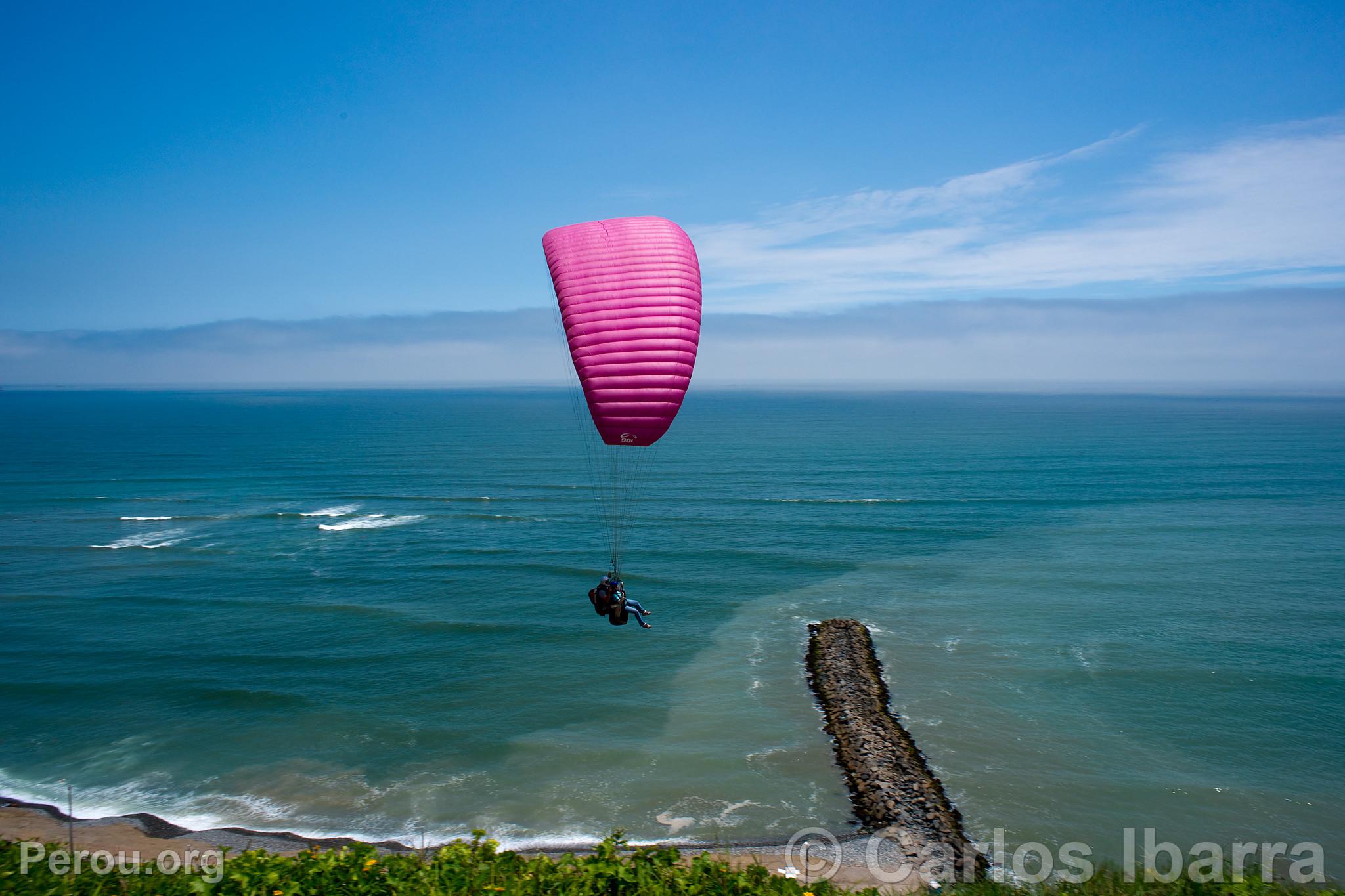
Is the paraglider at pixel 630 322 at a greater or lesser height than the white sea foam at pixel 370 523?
greater

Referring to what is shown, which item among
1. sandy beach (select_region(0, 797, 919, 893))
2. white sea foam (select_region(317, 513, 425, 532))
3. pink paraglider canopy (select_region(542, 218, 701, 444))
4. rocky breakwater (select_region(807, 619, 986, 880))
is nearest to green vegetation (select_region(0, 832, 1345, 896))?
sandy beach (select_region(0, 797, 919, 893))

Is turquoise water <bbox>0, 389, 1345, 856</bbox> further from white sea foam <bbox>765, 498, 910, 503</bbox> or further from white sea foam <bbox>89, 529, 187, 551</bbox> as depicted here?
white sea foam <bbox>765, 498, 910, 503</bbox>

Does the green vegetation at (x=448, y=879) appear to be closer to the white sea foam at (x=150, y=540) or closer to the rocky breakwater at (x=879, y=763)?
the rocky breakwater at (x=879, y=763)

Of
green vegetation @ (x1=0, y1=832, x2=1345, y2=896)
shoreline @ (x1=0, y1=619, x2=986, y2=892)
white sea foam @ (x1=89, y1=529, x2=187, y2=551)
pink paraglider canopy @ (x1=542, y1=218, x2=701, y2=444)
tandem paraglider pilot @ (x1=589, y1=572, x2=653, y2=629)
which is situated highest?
pink paraglider canopy @ (x1=542, y1=218, x2=701, y2=444)

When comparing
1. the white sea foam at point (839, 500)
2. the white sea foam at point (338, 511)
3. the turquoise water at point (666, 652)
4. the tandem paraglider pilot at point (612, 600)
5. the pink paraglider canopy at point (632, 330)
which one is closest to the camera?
the pink paraglider canopy at point (632, 330)

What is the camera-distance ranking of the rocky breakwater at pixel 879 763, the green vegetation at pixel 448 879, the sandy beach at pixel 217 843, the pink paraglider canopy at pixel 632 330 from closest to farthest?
the green vegetation at pixel 448 879
the pink paraglider canopy at pixel 632 330
the sandy beach at pixel 217 843
the rocky breakwater at pixel 879 763

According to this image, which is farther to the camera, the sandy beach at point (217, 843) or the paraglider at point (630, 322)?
the sandy beach at point (217, 843)

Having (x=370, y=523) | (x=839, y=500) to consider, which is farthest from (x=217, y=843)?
(x=839, y=500)

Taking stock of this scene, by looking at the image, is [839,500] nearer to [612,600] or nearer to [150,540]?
[612,600]

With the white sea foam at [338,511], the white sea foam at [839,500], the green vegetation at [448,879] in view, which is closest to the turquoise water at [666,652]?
the white sea foam at [338,511]
